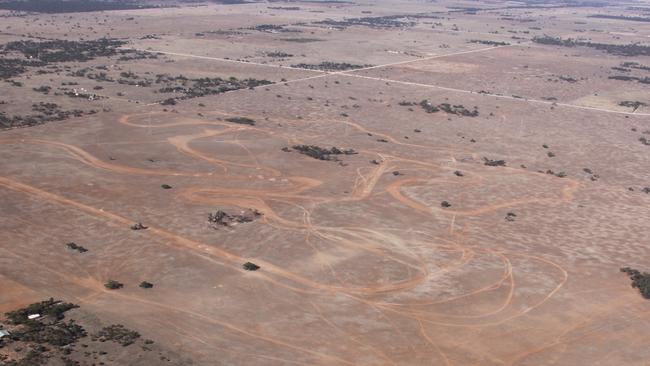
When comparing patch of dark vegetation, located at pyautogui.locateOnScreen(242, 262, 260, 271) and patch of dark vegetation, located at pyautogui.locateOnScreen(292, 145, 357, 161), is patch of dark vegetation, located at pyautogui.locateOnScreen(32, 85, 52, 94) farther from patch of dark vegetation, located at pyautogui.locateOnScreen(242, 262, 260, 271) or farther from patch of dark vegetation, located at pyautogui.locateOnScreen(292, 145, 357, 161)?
patch of dark vegetation, located at pyautogui.locateOnScreen(242, 262, 260, 271)

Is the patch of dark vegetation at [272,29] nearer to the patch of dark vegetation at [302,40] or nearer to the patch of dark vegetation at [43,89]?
the patch of dark vegetation at [302,40]

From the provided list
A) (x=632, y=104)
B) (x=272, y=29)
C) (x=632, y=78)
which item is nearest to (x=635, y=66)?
(x=632, y=78)

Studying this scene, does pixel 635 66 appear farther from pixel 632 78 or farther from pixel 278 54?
pixel 278 54

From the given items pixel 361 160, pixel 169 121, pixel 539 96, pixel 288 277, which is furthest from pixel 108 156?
pixel 539 96

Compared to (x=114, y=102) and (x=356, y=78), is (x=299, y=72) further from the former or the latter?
(x=114, y=102)


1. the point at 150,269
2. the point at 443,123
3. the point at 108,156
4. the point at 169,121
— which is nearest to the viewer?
the point at 150,269

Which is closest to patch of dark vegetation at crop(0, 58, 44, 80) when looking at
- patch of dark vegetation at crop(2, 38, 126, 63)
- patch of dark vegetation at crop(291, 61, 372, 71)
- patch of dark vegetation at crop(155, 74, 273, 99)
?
patch of dark vegetation at crop(2, 38, 126, 63)
